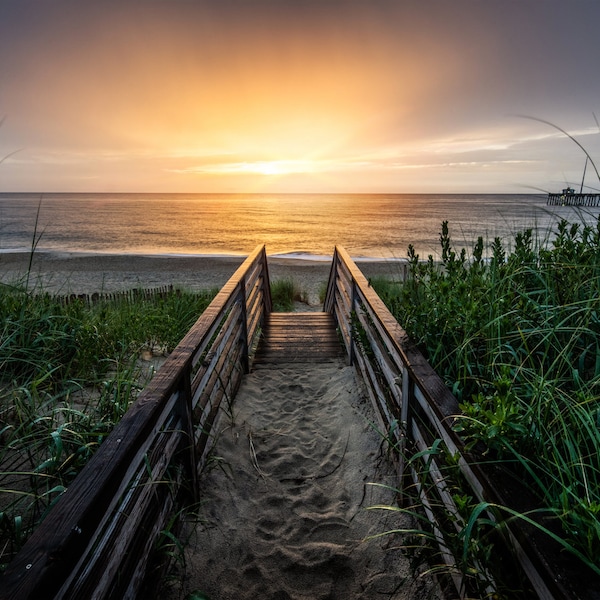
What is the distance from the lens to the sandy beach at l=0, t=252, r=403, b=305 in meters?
14.1

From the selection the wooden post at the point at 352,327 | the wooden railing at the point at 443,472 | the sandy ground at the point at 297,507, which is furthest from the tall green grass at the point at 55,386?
the wooden post at the point at 352,327

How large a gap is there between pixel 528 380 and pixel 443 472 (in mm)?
592

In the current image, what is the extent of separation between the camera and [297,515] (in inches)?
93.7

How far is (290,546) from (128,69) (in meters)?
17.0

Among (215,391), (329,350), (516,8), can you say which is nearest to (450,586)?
(215,391)

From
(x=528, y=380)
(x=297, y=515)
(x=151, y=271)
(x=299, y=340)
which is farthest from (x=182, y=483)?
(x=151, y=271)

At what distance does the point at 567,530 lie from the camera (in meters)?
1.01

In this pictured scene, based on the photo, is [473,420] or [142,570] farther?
[142,570]

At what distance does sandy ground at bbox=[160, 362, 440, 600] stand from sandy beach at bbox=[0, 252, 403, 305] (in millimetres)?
8102

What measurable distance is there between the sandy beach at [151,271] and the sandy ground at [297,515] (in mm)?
8102

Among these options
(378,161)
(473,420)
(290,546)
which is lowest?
(290,546)

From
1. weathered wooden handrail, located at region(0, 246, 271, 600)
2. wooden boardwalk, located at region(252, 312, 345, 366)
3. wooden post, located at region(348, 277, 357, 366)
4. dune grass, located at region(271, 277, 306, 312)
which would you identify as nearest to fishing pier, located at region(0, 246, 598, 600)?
weathered wooden handrail, located at region(0, 246, 271, 600)

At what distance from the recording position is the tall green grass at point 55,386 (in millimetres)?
1868

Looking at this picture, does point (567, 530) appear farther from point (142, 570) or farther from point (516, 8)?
point (516, 8)
